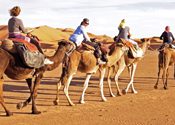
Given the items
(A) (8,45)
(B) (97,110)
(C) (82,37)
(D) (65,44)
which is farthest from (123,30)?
(A) (8,45)

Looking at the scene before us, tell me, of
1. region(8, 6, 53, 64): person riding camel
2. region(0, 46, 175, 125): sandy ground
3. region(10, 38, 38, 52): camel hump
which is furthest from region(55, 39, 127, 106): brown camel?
region(8, 6, 53, 64): person riding camel

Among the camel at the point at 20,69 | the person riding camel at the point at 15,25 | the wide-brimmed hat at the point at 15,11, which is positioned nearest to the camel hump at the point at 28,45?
the person riding camel at the point at 15,25

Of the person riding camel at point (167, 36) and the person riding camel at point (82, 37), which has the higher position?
the person riding camel at point (82, 37)

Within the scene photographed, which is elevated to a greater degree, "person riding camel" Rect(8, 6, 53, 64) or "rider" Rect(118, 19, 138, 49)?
"person riding camel" Rect(8, 6, 53, 64)

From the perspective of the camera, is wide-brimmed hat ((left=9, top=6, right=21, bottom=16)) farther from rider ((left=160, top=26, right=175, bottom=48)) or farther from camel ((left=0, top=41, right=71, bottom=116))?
rider ((left=160, top=26, right=175, bottom=48))

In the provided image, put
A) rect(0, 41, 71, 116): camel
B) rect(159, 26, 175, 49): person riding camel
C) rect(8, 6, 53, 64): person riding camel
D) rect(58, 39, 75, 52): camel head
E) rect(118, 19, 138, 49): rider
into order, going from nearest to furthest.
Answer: rect(0, 41, 71, 116): camel < rect(8, 6, 53, 64): person riding camel < rect(58, 39, 75, 52): camel head < rect(118, 19, 138, 49): rider < rect(159, 26, 175, 49): person riding camel

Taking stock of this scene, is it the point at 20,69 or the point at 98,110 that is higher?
the point at 20,69

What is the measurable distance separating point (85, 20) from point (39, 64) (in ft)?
8.34

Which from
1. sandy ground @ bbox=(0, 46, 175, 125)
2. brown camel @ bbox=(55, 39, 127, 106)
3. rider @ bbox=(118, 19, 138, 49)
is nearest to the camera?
sandy ground @ bbox=(0, 46, 175, 125)

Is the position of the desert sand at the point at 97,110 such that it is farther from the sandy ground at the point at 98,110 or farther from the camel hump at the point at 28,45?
A: the camel hump at the point at 28,45

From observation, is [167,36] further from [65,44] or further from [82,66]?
[65,44]

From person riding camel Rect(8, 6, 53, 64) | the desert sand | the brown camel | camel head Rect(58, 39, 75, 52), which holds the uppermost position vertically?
person riding camel Rect(8, 6, 53, 64)

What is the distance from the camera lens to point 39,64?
42.6 feet

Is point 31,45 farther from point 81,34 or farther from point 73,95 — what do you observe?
point 73,95
